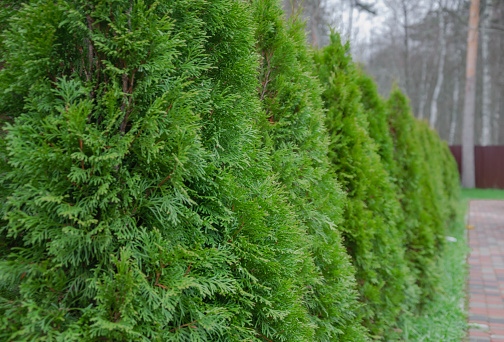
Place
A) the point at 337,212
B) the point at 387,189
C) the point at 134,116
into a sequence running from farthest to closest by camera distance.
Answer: the point at 387,189
the point at 337,212
the point at 134,116

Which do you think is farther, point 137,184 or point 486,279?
point 486,279

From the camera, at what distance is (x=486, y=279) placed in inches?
239

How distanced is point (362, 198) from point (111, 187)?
99.8 inches

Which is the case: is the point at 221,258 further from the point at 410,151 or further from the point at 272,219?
the point at 410,151

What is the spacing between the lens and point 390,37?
97.9 feet

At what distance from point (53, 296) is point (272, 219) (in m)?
1.04

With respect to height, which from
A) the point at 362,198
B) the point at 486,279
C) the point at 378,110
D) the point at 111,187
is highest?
the point at 378,110

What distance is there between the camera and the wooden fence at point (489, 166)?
856 inches

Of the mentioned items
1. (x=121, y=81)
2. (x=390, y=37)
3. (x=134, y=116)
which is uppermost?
(x=390, y=37)

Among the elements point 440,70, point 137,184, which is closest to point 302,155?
point 137,184

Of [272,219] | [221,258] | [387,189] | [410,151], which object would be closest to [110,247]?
[221,258]

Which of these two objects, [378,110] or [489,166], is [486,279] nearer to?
[378,110]

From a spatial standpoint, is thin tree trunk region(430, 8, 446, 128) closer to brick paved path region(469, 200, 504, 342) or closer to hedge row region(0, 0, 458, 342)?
brick paved path region(469, 200, 504, 342)

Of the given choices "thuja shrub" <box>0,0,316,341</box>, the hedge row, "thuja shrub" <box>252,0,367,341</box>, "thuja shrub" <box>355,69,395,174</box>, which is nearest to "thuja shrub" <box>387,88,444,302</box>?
"thuja shrub" <box>355,69,395,174</box>
